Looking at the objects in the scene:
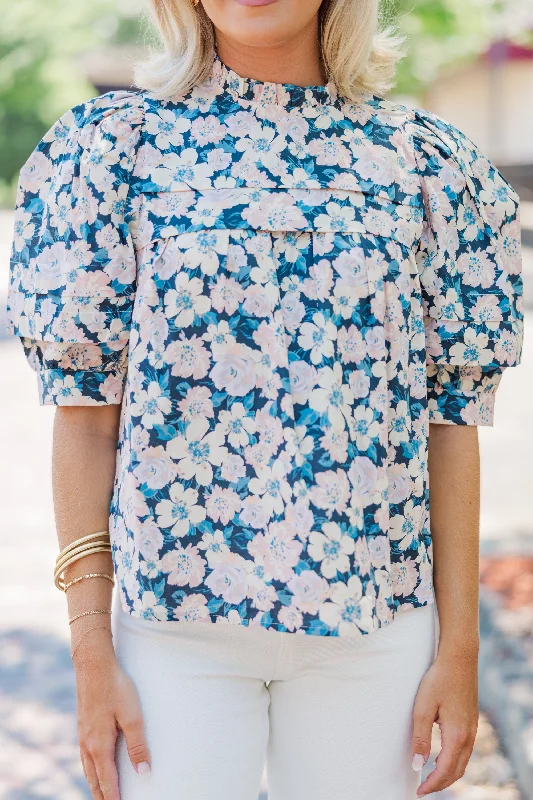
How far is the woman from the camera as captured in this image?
1.76m

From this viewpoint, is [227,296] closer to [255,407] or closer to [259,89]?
[255,407]

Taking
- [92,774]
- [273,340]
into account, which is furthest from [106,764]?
[273,340]

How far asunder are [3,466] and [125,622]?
6.29 m

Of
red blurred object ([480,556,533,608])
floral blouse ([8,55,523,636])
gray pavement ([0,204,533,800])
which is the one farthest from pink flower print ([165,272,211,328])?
red blurred object ([480,556,533,608])

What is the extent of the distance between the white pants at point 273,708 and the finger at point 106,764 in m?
0.02

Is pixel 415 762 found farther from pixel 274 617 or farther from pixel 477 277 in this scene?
pixel 477 277

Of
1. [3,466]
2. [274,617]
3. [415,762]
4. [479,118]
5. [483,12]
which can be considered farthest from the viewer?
[479,118]

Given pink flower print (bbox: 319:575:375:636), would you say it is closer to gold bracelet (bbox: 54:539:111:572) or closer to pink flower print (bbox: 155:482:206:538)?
pink flower print (bbox: 155:482:206:538)

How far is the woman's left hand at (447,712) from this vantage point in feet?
6.20

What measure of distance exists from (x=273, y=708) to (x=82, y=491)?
490 mm

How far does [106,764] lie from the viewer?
1.79m

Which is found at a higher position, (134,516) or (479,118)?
(479,118)

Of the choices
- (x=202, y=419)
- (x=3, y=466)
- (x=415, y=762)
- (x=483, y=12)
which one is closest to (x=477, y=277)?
(x=202, y=419)

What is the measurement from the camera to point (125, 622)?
183 centimetres
